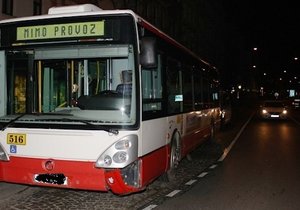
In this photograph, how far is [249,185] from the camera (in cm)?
896

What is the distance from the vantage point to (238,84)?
86438 millimetres

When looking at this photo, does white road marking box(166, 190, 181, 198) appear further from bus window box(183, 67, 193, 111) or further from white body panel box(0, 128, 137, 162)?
bus window box(183, 67, 193, 111)

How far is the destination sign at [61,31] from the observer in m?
6.56

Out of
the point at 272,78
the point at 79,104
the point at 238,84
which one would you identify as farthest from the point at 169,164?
the point at 272,78

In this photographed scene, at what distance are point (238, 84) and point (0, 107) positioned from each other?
8173 cm

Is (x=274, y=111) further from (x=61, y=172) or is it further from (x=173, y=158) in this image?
A: (x=61, y=172)

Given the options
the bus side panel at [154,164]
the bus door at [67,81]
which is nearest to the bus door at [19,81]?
the bus door at [67,81]

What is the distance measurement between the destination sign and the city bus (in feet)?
0.05

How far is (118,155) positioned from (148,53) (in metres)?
1.53

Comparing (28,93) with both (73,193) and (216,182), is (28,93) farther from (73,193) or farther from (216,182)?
(216,182)

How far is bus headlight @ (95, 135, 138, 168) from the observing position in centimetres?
622

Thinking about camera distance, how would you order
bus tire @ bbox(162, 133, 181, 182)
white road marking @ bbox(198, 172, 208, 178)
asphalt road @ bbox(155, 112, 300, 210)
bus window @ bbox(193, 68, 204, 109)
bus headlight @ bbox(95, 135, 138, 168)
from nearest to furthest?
bus headlight @ bbox(95, 135, 138, 168)
asphalt road @ bbox(155, 112, 300, 210)
bus tire @ bbox(162, 133, 181, 182)
white road marking @ bbox(198, 172, 208, 178)
bus window @ bbox(193, 68, 204, 109)

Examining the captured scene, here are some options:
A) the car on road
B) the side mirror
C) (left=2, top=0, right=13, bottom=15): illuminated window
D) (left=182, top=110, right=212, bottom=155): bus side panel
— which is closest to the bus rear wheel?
(left=182, top=110, right=212, bottom=155): bus side panel

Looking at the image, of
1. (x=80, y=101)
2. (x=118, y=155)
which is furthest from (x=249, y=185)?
(x=80, y=101)
